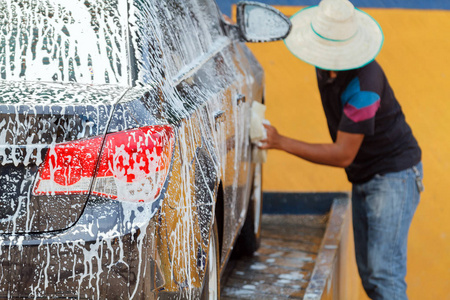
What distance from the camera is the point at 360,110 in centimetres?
367

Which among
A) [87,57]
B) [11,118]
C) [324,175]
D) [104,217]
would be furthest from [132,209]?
[324,175]

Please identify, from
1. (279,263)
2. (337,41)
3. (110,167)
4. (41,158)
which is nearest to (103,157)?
(110,167)

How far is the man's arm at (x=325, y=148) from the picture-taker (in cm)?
377

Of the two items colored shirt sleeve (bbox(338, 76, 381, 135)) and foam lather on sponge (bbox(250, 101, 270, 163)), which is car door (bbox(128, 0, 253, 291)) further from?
colored shirt sleeve (bbox(338, 76, 381, 135))

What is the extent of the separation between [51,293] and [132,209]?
0.30 metres

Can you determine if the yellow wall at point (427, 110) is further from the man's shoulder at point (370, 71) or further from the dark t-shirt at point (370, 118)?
the man's shoulder at point (370, 71)

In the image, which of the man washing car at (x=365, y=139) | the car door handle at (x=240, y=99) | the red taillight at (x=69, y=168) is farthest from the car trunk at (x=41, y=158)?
the man washing car at (x=365, y=139)

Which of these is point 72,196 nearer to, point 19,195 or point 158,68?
point 19,195

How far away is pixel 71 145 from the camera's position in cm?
190

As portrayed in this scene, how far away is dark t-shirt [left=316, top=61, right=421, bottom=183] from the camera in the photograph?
3688 mm

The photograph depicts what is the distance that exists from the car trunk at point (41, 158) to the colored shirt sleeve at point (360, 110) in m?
2.03

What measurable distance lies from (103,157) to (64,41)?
49 cm

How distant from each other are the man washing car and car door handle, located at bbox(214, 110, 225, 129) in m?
1.01

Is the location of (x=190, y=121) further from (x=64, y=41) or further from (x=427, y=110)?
(x=427, y=110)
